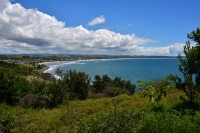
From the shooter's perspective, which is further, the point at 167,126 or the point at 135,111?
the point at 135,111

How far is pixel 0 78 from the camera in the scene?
108ft

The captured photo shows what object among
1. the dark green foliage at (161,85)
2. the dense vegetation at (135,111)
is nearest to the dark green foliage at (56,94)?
the dense vegetation at (135,111)

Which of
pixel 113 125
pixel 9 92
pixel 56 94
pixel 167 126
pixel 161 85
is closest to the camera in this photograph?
pixel 167 126

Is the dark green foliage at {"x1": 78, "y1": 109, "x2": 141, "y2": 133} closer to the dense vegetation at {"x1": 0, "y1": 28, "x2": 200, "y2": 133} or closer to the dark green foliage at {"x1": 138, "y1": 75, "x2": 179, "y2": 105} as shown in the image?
the dense vegetation at {"x1": 0, "y1": 28, "x2": 200, "y2": 133}

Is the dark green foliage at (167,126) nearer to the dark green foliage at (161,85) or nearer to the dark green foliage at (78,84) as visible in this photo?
the dark green foliage at (161,85)

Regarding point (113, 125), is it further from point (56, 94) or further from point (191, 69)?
point (56, 94)

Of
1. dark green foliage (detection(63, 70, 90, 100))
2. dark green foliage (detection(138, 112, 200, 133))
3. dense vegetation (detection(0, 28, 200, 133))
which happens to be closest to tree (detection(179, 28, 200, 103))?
dense vegetation (detection(0, 28, 200, 133))

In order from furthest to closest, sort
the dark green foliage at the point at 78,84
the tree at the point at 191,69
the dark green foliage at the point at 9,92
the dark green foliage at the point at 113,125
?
the dark green foliage at the point at 78,84 → the dark green foliage at the point at 9,92 → the tree at the point at 191,69 → the dark green foliage at the point at 113,125

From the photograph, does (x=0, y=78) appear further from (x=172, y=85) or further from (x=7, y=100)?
(x=172, y=85)

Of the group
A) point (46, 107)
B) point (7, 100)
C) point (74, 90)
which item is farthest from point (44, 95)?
point (74, 90)

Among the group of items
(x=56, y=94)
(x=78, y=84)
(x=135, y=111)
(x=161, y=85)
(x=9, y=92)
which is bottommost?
(x=78, y=84)

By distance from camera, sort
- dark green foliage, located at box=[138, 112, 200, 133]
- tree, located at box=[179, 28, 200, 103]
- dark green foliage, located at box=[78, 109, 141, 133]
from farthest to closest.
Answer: tree, located at box=[179, 28, 200, 103] < dark green foliage, located at box=[78, 109, 141, 133] < dark green foliage, located at box=[138, 112, 200, 133]

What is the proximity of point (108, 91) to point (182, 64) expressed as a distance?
3034 cm

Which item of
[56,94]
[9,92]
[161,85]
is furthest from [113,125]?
[9,92]
